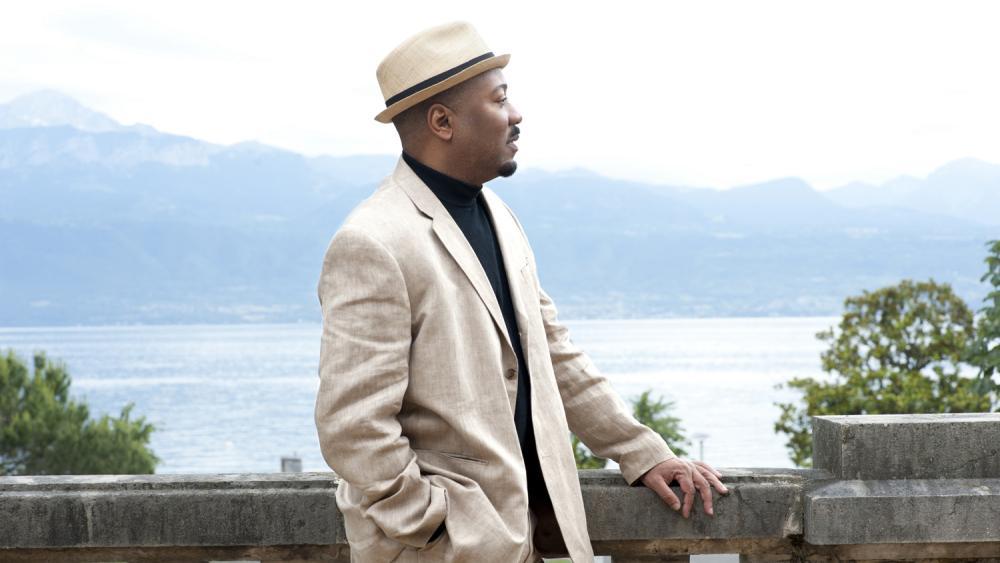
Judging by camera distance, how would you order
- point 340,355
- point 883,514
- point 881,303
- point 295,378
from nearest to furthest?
point 340,355, point 883,514, point 881,303, point 295,378

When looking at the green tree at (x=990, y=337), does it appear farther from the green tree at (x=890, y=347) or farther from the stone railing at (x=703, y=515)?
the stone railing at (x=703, y=515)

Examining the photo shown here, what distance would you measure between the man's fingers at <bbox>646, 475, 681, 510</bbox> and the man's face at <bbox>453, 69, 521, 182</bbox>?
91 centimetres

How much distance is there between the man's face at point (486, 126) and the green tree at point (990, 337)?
38.3 ft

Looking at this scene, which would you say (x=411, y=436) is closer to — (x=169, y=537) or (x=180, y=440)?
(x=169, y=537)

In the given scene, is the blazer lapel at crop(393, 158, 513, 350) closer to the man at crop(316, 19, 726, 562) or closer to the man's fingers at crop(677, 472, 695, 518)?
the man at crop(316, 19, 726, 562)

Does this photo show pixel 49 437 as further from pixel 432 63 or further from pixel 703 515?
pixel 432 63

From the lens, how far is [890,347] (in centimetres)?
2497

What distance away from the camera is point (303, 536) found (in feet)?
10.6

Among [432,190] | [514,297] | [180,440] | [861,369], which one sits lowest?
[180,440]

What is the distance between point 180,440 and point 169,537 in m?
105

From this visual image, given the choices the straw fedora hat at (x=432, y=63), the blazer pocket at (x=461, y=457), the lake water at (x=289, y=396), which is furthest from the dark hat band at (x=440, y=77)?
the lake water at (x=289, y=396)

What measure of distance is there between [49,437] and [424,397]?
41.5 meters

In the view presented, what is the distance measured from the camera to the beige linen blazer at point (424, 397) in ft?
8.77

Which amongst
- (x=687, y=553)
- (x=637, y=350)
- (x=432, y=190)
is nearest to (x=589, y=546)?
(x=687, y=553)
